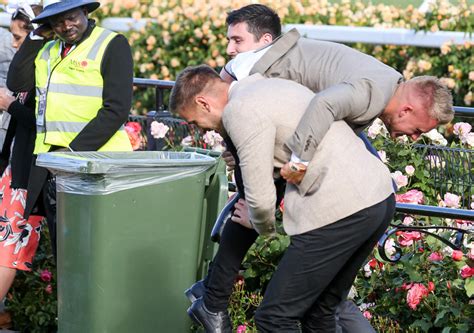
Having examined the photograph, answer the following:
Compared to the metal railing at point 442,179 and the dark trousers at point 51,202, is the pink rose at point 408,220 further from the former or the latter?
the dark trousers at point 51,202

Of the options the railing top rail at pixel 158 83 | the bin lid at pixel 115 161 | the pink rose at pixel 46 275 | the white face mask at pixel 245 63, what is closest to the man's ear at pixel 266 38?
the bin lid at pixel 115 161

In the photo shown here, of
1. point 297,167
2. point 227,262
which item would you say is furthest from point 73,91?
point 297,167

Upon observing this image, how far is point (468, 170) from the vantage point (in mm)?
6008

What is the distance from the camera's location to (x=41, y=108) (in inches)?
227

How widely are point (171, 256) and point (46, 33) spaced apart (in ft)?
4.45

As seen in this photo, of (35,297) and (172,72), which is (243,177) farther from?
(172,72)

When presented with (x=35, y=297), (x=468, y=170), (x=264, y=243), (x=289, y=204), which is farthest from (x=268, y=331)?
(x=35, y=297)

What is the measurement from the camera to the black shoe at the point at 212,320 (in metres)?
4.96

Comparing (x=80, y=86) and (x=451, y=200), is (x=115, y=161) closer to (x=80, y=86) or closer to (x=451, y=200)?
(x=80, y=86)

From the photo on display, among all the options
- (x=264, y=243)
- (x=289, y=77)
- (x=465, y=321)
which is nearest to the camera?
(x=289, y=77)

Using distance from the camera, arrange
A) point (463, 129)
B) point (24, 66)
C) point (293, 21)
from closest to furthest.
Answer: point (24, 66) < point (463, 129) < point (293, 21)

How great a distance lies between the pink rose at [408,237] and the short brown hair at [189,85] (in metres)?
1.35

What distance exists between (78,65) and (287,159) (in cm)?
163

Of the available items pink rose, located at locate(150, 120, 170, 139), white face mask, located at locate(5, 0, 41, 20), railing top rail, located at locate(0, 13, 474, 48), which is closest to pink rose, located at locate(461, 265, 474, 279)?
pink rose, located at locate(150, 120, 170, 139)
